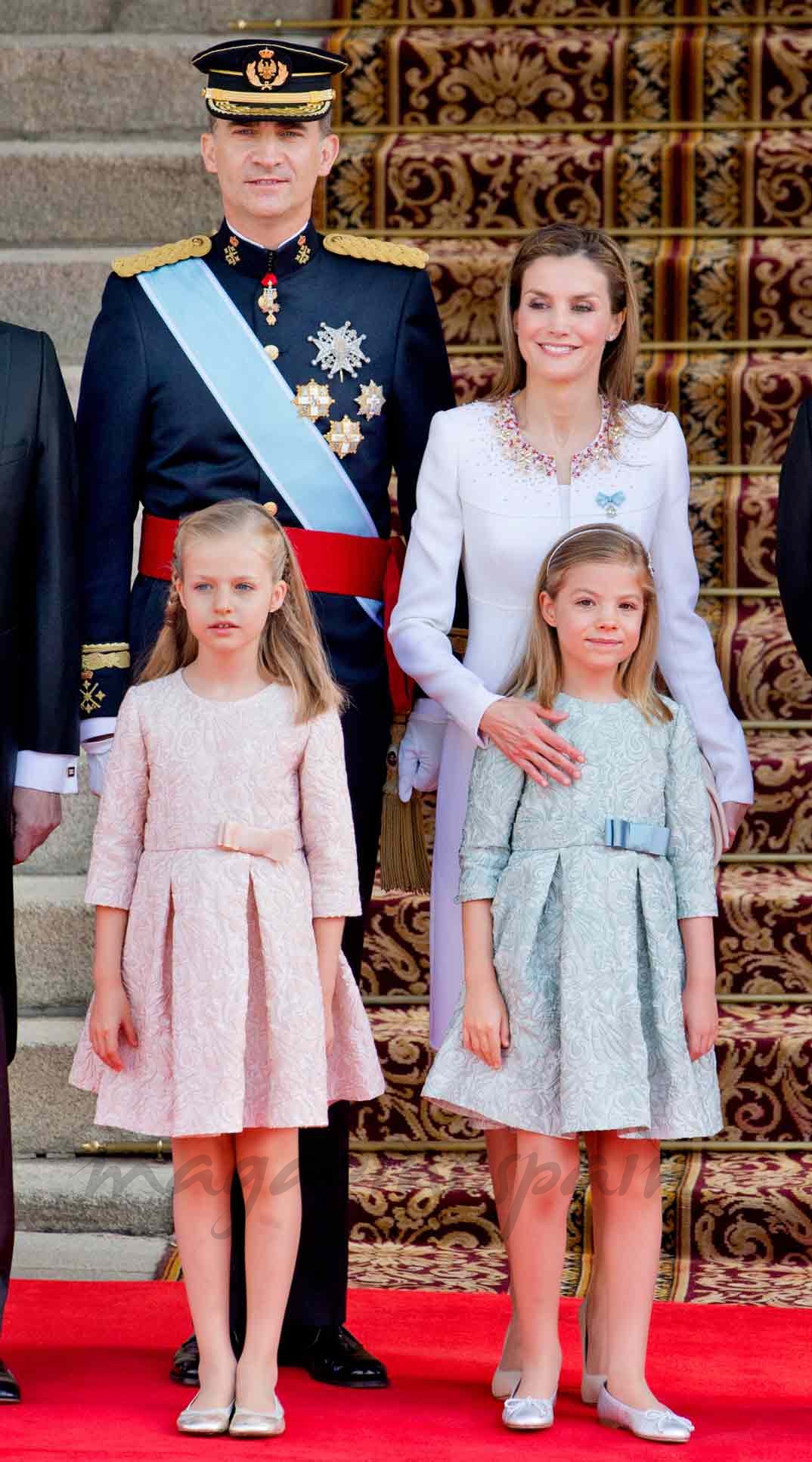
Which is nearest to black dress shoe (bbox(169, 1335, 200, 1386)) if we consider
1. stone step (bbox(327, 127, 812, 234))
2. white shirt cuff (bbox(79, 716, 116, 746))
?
white shirt cuff (bbox(79, 716, 116, 746))

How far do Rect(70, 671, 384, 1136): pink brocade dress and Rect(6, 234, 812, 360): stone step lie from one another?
7.43ft

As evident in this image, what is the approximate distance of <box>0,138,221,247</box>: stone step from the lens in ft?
16.2

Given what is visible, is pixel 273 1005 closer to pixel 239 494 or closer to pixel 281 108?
pixel 239 494

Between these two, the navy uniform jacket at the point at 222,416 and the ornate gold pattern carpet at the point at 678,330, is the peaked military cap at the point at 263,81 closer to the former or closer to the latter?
the navy uniform jacket at the point at 222,416

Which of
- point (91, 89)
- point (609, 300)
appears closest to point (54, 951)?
point (609, 300)

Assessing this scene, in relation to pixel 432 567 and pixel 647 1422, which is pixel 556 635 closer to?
pixel 432 567

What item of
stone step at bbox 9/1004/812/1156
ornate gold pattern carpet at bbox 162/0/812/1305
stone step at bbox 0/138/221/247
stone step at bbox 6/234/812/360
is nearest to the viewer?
ornate gold pattern carpet at bbox 162/0/812/1305

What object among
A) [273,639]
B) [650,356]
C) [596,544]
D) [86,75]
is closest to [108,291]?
[273,639]

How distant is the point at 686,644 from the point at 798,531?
18 centimetres

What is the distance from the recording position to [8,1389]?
2518mm

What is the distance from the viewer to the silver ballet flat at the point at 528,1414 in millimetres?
2428

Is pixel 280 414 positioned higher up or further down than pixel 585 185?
further down

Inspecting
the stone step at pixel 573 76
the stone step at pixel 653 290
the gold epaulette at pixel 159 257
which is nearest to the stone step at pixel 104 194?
the stone step at pixel 653 290

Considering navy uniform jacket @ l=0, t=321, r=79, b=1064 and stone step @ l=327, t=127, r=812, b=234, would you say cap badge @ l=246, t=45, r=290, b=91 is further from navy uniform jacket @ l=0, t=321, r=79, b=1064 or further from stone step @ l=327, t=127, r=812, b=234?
stone step @ l=327, t=127, r=812, b=234
